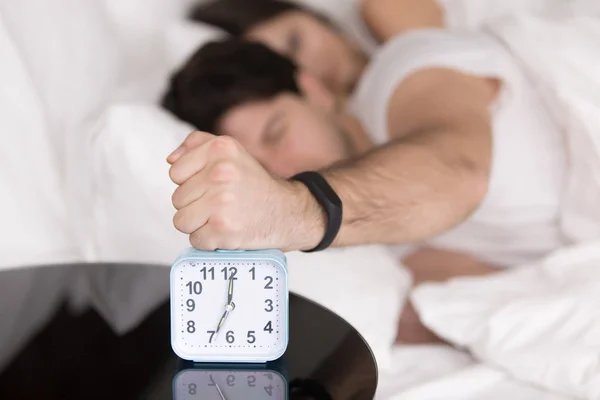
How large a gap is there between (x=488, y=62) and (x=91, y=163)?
0.70 m

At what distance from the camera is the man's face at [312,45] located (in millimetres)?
1807

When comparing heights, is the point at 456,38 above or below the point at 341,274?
above

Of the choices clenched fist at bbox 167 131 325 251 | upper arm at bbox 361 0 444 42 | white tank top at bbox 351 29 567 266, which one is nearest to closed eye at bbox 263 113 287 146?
white tank top at bbox 351 29 567 266

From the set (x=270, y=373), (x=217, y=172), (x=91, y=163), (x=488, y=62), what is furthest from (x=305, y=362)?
(x=488, y=62)

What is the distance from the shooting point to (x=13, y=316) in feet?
2.89

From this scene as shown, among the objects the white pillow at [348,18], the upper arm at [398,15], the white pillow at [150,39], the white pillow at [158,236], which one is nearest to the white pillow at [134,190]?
the white pillow at [158,236]

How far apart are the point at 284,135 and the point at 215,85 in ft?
0.53

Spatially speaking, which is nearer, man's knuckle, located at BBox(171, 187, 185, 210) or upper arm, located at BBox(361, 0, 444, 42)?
man's knuckle, located at BBox(171, 187, 185, 210)

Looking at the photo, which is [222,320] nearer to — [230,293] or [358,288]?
[230,293]

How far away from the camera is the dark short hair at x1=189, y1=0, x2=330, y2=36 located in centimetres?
176

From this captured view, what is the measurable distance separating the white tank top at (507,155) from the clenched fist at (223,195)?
2.08 ft

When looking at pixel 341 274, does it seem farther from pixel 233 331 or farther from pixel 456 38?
pixel 456 38

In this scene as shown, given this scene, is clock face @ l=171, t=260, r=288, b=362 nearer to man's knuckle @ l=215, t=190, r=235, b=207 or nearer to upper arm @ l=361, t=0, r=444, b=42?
man's knuckle @ l=215, t=190, r=235, b=207

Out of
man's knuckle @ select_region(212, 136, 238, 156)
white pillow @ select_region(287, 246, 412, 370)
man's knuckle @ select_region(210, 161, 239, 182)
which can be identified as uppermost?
man's knuckle @ select_region(212, 136, 238, 156)
